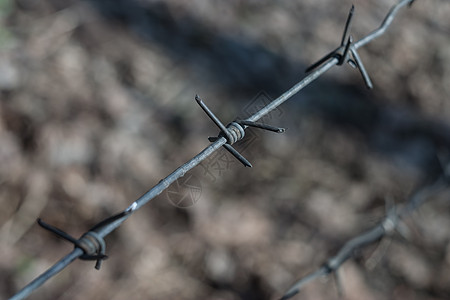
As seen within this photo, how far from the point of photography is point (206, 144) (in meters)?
2.13

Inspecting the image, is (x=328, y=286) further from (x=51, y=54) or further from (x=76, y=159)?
(x=51, y=54)

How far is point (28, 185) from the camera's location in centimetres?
177

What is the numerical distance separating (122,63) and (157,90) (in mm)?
254

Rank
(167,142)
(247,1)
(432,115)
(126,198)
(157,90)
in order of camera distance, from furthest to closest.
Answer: (247,1) → (432,115) → (157,90) → (167,142) → (126,198)

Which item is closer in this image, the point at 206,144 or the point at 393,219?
the point at 393,219

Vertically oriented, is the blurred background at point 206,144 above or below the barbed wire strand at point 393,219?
above

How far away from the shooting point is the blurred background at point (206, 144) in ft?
5.72

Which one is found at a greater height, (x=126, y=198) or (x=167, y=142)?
(x=167, y=142)

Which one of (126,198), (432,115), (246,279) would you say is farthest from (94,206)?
(432,115)

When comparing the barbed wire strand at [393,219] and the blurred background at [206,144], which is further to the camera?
the blurred background at [206,144]

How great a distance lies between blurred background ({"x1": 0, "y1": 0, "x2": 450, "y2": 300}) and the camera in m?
1.74

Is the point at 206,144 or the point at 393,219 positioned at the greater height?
the point at 206,144

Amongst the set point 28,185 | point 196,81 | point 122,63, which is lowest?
point 28,185

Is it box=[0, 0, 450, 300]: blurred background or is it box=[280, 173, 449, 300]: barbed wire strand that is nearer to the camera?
box=[280, 173, 449, 300]: barbed wire strand
